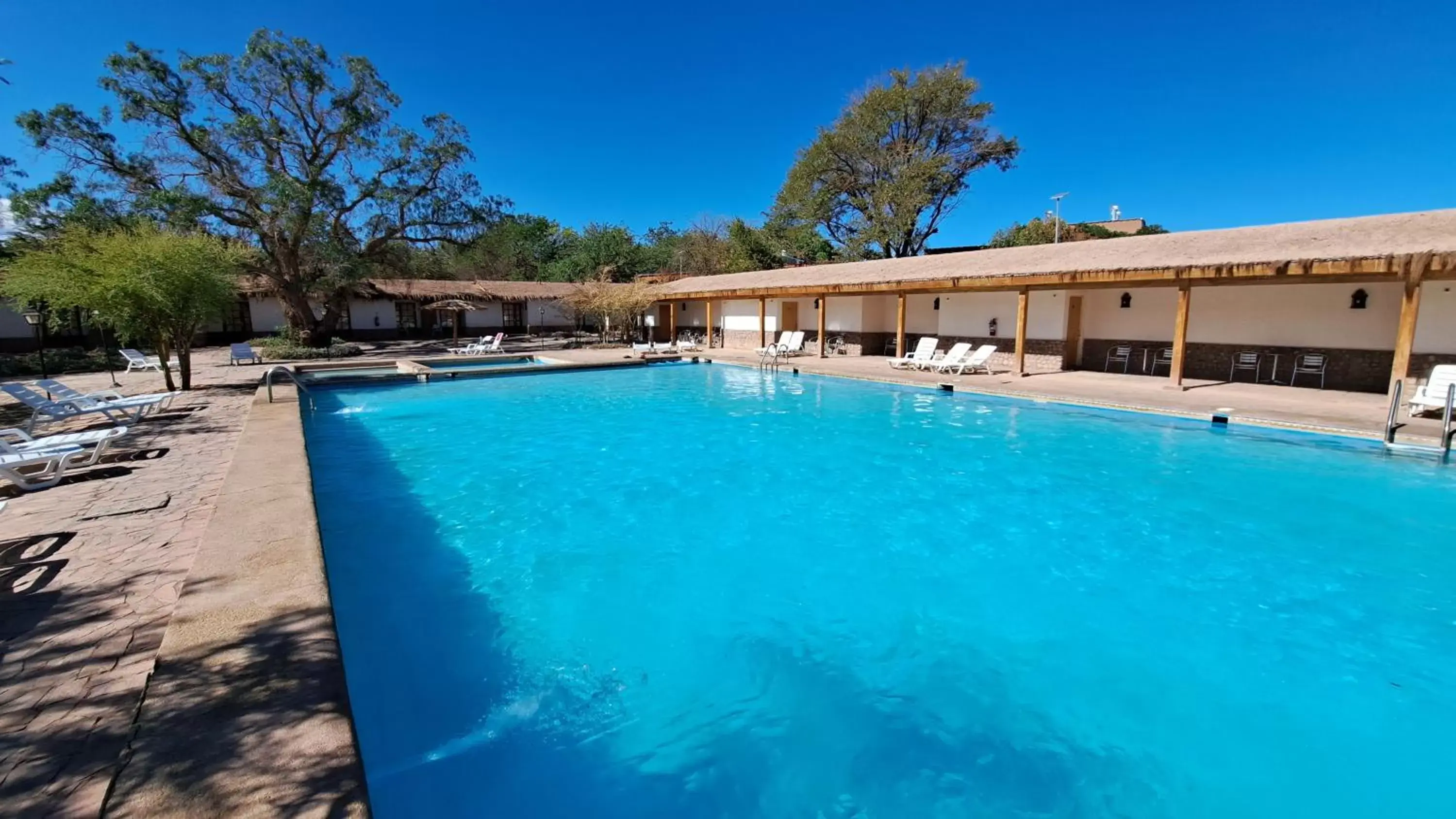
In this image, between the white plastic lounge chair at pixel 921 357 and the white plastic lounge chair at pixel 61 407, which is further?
the white plastic lounge chair at pixel 921 357

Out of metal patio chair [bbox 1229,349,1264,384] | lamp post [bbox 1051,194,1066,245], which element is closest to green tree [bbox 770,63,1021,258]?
lamp post [bbox 1051,194,1066,245]

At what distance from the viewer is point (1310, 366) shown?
12.2 m

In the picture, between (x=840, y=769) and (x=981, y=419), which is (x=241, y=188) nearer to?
(x=981, y=419)

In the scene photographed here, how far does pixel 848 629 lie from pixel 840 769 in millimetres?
1276

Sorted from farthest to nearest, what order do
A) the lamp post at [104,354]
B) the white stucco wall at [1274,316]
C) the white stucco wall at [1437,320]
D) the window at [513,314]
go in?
1. the window at [513,314]
2. the white stucco wall at [1274,316]
3. the lamp post at [104,354]
4. the white stucco wall at [1437,320]

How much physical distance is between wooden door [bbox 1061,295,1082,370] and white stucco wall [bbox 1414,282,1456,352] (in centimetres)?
575

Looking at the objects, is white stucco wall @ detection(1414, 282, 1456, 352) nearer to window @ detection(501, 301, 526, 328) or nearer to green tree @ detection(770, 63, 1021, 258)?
green tree @ detection(770, 63, 1021, 258)

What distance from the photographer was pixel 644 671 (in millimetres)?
3861

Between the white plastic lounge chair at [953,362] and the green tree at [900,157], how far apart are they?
19678 millimetres

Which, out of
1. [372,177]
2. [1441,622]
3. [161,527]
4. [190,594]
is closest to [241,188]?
[372,177]

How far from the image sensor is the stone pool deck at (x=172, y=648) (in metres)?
1.95

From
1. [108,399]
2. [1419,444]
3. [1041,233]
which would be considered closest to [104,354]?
[108,399]

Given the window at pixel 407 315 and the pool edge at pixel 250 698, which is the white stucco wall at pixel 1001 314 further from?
the window at pixel 407 315

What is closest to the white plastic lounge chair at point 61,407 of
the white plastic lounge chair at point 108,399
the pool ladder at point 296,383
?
the white plastic lounge chair at point 108,399
